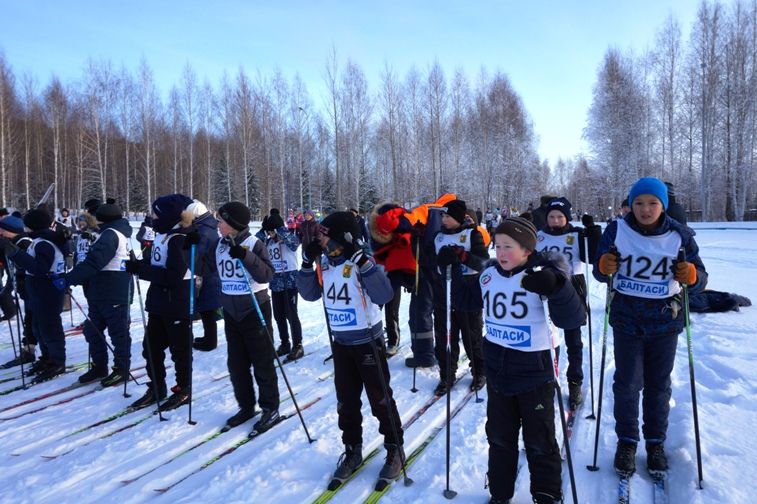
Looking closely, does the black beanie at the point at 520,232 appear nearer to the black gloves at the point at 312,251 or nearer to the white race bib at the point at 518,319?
the white race bib at the point at 518,319

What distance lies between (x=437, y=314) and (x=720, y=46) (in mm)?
30079

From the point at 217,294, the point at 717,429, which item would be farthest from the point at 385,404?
the point at 217,294

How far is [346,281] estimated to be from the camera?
10.5 ft

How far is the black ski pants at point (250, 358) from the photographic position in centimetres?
395

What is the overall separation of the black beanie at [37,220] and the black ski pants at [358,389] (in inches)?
179

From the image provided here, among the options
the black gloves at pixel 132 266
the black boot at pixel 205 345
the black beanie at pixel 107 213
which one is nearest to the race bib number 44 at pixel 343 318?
the black gloves at pixel 132 266

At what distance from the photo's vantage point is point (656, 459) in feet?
9.73

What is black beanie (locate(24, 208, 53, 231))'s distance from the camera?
5324mm

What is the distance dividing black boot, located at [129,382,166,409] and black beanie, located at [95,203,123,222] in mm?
1993

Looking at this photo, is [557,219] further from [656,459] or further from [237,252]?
[237,252]

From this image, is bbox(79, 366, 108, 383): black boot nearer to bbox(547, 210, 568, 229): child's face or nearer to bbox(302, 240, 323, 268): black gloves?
bbox(302, 240, 323, 268): black gloves

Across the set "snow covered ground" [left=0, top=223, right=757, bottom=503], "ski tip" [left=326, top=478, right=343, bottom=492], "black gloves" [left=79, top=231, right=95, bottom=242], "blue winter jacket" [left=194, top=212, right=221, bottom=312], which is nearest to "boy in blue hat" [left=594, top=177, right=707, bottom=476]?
"snow covered ground" [left=0, top=223, right=757, bottom=503]

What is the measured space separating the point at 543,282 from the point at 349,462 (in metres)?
1.99

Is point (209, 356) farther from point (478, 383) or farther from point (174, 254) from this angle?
point (478, 383)
